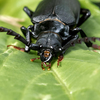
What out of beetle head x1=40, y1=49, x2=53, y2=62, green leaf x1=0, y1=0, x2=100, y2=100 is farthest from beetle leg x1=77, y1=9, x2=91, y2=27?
beetle head x1=40, y1=49, x2=53, y2=62

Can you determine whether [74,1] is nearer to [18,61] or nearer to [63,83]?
[18,61]

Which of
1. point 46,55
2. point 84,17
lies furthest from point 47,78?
point 84,17

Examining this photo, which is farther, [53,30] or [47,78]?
[53,30]

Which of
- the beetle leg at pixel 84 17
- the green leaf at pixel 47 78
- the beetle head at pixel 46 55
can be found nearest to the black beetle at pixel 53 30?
the beetle head at pixel 46 55

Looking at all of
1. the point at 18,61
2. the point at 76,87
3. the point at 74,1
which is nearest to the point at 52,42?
the point at 18,61

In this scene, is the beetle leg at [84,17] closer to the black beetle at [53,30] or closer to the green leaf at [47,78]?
the black beetle at [53,30]

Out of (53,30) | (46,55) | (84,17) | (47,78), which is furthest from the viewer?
(84,17)

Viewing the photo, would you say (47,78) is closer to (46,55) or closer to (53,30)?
(46,55)

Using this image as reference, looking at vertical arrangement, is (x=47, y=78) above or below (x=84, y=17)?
above
